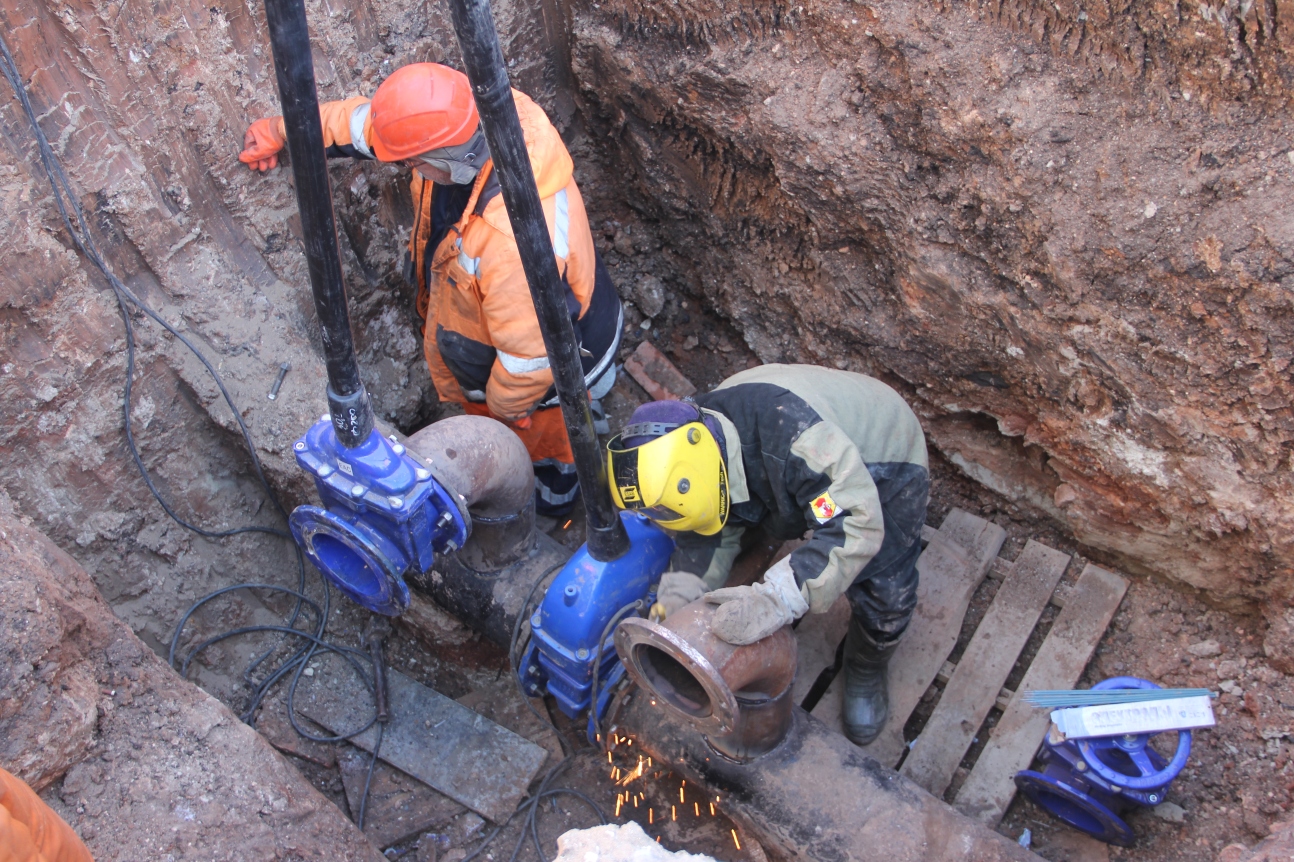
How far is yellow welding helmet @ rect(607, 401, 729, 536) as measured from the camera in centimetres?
253

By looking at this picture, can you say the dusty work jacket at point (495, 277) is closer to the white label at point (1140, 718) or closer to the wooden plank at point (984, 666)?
the wooden plank at point (984, 666)

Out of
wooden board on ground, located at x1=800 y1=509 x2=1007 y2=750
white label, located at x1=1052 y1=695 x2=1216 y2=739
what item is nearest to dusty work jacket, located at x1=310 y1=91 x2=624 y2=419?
wooden board on ground, located at x1=800 y1=509 x2=1007 y2=750

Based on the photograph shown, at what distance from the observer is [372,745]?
10.6 ft

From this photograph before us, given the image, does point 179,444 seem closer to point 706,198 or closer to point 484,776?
point 484,776

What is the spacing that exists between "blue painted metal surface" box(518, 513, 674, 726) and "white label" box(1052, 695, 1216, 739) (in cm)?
140

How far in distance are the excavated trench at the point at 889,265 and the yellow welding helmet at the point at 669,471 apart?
1.31m

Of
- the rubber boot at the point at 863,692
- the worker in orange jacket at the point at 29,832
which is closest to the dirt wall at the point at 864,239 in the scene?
the rubber boot at the point at 863,692

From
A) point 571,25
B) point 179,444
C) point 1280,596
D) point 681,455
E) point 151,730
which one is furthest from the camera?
point 571,25

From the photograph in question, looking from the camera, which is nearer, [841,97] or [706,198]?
[841,97]

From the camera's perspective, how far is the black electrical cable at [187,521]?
2723 millimetres

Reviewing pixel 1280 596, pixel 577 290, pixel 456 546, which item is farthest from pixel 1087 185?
pixel 456 546

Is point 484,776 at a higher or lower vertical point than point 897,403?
lower

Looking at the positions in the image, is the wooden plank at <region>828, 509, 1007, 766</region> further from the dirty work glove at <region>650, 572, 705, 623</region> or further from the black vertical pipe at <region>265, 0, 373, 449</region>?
the black vertical pipe at <region>265, 0, 373, 449</region>

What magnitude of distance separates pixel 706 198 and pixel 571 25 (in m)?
1.02
